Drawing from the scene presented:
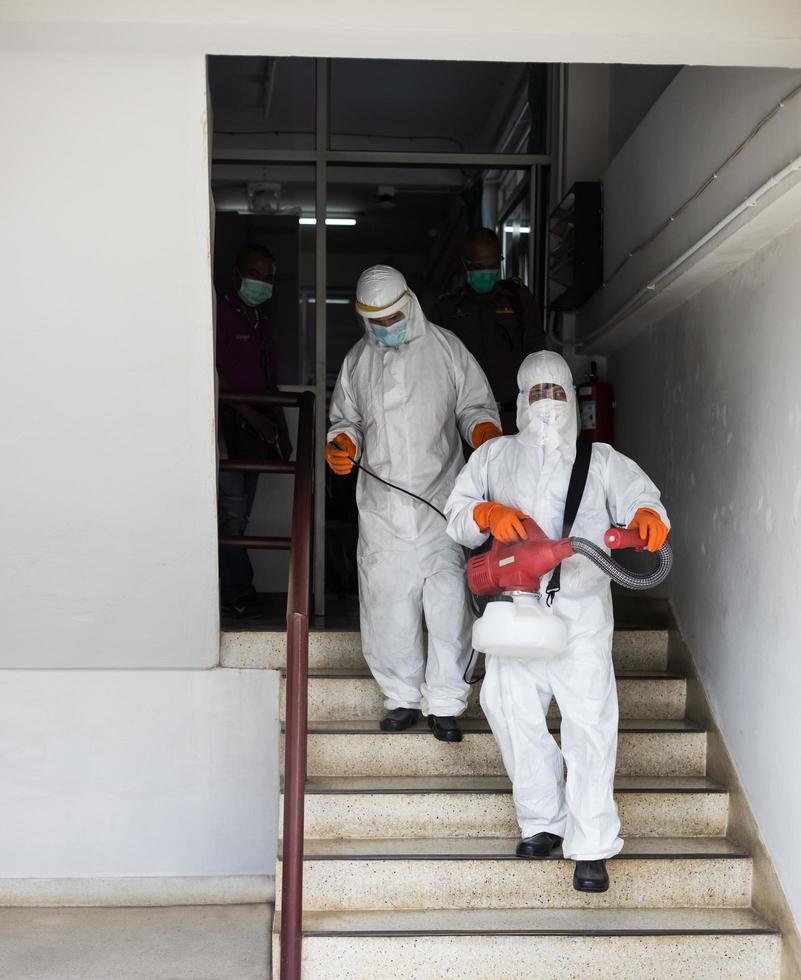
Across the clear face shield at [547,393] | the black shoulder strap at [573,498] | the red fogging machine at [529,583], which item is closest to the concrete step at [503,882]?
the red fogging machine at [529,583]

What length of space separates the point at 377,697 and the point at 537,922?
1065 millimetres

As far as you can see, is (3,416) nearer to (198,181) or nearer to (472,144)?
(198,181)

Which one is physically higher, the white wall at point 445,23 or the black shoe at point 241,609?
the white wall at point 445,23

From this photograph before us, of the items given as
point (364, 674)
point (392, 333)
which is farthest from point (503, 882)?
point (392, 333)

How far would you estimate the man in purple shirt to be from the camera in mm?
4590

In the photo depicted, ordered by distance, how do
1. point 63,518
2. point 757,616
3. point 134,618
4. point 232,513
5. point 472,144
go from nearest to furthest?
point 757,616 < point 63,518 < point 134,618 < point 232,513 < point 472,144

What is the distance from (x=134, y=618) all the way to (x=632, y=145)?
106 inches

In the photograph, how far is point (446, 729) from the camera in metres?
3.64

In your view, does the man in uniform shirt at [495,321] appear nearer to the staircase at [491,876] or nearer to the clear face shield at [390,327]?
the clear face shield at [390,327]

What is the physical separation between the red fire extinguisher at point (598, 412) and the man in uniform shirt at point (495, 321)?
0.53m

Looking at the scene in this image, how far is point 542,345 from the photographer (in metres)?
4.63

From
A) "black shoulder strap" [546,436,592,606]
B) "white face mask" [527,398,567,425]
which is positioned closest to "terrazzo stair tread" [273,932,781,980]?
"black shoulder strap" [546,436,592,606]

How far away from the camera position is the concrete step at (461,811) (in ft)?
11.4

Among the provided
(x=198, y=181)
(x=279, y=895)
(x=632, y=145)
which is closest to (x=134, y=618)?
(x=279, y=895)
